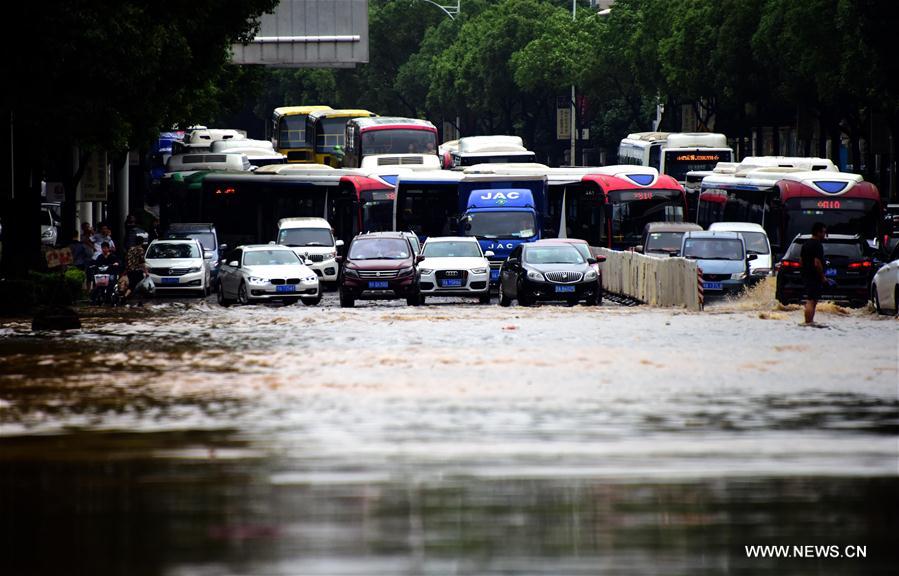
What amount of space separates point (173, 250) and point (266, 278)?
553 cm

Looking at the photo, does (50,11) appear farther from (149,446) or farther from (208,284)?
(149,446)

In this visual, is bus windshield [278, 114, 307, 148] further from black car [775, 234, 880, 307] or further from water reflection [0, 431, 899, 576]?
water reflection [0, 431, 899, 576]

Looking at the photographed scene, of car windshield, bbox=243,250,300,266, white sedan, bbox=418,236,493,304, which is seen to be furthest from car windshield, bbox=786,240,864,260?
car windshield, bbox=243,250,300,266

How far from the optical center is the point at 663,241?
46531 millimetres

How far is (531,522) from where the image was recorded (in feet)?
35.7

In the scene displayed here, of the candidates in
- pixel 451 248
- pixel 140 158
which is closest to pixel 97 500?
pixel 451 248

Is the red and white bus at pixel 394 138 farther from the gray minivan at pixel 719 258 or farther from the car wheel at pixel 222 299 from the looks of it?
the gray minivan at pixel 719 258

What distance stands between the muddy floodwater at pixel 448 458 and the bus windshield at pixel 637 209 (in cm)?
2672

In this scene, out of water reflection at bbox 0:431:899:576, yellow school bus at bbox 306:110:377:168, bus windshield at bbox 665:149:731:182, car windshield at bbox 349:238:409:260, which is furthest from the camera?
yellow school bus at bbox 306:110:377:168

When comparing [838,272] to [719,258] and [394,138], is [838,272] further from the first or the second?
[394,138]

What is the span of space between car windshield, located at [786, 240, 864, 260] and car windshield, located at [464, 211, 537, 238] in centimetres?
1036

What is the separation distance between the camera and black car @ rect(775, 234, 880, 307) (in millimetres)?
37125

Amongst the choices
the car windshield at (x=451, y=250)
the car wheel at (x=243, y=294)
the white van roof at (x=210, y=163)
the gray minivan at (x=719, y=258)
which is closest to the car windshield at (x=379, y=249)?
the car windshield at (x=451, y=250)

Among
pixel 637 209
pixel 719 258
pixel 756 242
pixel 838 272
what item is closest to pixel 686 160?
pixel 637 209
